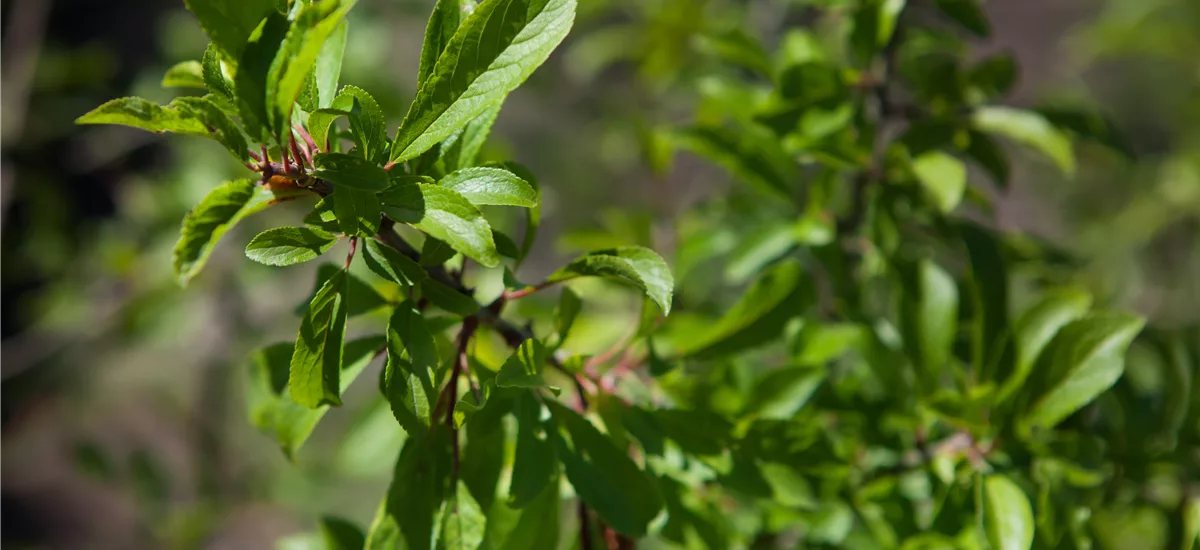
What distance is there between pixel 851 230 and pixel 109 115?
79 centimetres

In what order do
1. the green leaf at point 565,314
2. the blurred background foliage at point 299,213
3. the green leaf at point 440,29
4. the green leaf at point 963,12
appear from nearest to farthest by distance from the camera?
the green leaf at point 440,29 → the green leaf at point 565,314 → the green leaf at point 963,12 → the blurred background foliage at point 299,213

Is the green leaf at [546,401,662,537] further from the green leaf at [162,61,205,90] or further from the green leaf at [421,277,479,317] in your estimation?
the green leaf at [162,61,205,90]

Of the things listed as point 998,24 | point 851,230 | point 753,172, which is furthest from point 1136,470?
point 998,24

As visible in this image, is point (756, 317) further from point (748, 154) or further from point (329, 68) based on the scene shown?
point (329, 68)

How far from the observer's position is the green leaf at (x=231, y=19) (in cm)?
47

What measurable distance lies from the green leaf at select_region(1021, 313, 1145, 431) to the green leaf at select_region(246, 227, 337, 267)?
2.13 feet

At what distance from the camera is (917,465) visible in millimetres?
864

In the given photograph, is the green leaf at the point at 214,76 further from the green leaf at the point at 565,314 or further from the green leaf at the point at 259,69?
the green leaf at the point at 565,314

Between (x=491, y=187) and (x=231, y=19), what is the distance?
178mm

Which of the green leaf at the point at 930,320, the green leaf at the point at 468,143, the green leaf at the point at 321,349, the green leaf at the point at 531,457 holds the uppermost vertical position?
the green leaf at the point at 468,143

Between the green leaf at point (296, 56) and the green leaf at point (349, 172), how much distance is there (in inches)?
1.4

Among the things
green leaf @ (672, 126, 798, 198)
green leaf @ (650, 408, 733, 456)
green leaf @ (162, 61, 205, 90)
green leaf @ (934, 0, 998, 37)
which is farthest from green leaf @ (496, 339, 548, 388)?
green leaf @ (934, 0, 998, 37)

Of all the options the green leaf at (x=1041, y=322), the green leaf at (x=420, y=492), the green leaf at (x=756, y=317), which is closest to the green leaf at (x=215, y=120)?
the green leaf at (x=420, y=492)

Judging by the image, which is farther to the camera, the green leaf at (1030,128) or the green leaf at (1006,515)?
the green leaf at (1030,128)
